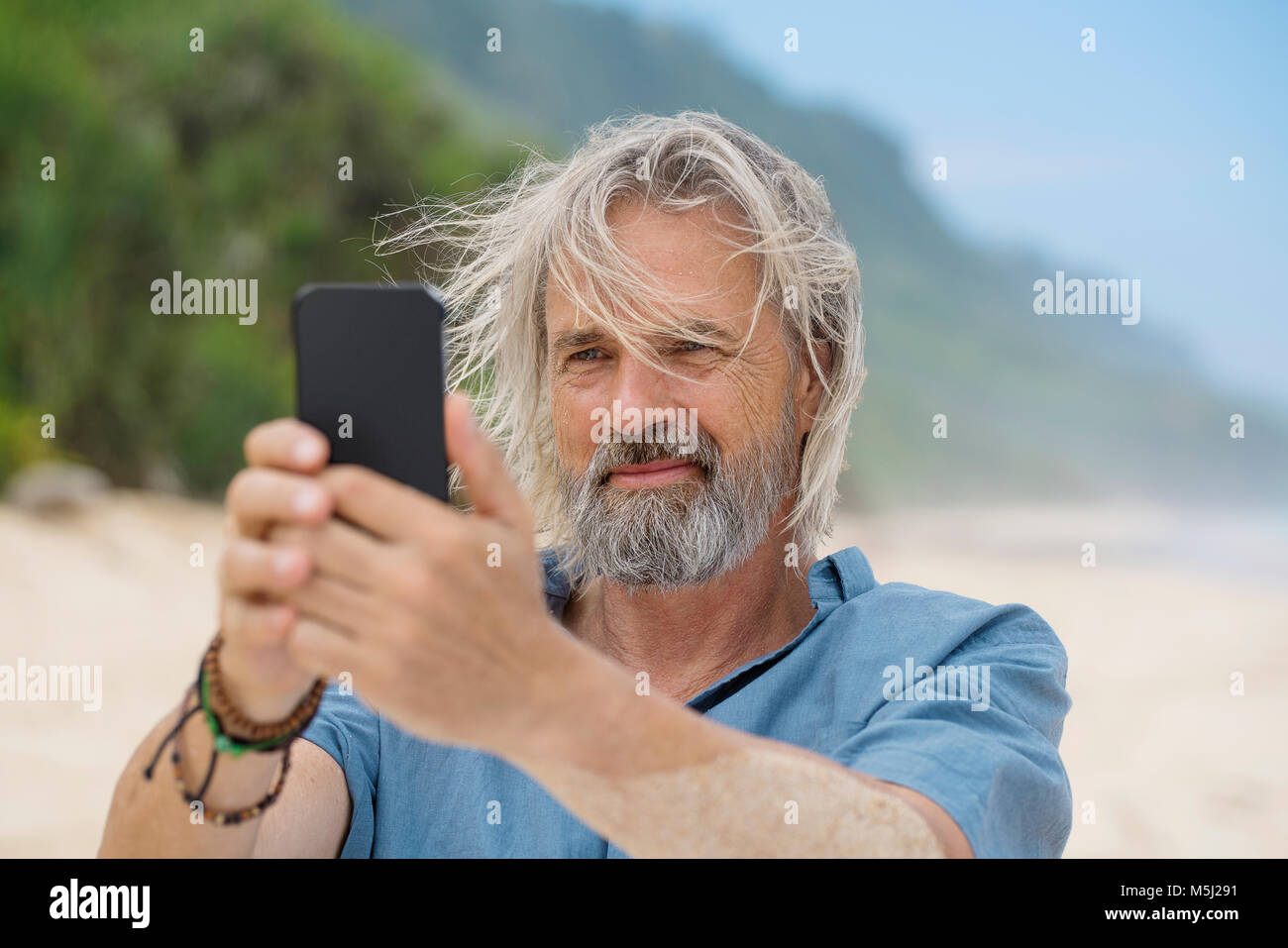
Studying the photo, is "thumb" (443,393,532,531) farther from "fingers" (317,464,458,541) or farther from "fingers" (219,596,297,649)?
"fingers" (219,596,297,649)

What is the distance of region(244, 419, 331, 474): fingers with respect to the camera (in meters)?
0.99

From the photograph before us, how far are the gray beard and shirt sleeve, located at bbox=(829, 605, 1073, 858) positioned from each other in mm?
416

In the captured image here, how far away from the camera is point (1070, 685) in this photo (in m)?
10.7

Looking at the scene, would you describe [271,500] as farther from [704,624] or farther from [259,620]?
[704,624]

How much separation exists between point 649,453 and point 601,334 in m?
0.22

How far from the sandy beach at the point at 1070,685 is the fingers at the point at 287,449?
3875mm

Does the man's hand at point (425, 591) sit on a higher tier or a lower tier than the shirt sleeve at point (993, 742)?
higher

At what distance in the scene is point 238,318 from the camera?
13.2 m

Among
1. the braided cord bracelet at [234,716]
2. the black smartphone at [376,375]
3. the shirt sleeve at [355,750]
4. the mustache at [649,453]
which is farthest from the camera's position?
the mustache at [649,453]

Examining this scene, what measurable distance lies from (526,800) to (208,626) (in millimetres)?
8159

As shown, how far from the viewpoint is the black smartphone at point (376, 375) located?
1069 mm

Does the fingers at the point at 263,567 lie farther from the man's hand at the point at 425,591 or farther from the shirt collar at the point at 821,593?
the shirt collar at the point at 821,593

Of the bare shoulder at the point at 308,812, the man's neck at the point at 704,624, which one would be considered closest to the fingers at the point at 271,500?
the bare shoulder at the point at 308,812
